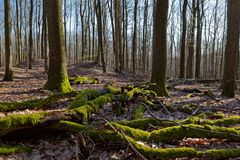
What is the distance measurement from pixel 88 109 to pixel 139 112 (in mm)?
1515

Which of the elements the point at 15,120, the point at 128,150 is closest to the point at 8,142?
the point at 15,120

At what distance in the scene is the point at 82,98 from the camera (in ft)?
21.8

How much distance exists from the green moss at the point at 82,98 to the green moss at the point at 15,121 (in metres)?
1.25

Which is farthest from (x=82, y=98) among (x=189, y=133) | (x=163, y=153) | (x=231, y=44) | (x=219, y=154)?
(x=231, y=44)

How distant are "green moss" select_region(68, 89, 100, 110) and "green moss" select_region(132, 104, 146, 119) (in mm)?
1163

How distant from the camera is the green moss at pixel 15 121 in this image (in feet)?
14.9

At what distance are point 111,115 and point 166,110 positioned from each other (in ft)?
4.74

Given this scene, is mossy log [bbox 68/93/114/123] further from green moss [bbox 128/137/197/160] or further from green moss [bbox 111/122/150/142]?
green moss [bbox 128/137/197/160]

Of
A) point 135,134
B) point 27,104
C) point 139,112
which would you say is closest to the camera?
point 135,134

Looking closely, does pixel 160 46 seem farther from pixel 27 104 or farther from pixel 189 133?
pixel 189 133

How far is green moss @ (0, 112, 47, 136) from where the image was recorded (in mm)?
4531

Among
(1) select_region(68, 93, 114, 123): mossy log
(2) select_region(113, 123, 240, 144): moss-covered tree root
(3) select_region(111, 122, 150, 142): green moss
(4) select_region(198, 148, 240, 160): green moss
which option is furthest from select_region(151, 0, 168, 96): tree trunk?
(4) select_region(198, 148, 240, 160): green moss

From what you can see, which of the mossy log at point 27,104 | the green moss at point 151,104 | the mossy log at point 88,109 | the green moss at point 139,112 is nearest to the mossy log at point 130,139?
the mossy log at point 88,109

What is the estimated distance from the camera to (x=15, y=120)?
4.64m
